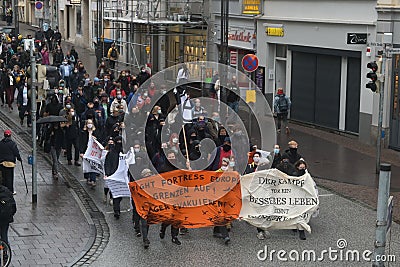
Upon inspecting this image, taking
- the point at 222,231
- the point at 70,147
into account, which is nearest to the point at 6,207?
the point at 222,231

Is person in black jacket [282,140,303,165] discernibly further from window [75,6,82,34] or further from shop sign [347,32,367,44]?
window [75,6,82,34]

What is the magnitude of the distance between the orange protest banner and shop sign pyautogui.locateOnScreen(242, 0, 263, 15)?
16579mm

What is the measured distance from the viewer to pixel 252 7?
3006 cm

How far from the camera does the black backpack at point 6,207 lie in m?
12.2

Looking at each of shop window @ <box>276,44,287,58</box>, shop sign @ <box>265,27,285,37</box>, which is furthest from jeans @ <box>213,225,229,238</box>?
shop window @ <box>276,44,287,58</box>

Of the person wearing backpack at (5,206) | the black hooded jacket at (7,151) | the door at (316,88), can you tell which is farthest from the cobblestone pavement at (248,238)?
the door at (316,88)

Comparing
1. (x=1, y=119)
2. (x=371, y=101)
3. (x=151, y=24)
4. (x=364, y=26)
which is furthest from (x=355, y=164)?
(x=151, y=24)

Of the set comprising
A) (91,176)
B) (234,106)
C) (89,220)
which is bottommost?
(89,220)

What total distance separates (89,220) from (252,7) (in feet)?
54.4

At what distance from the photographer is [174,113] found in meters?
21.6

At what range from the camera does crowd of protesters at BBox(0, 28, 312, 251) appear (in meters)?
15.4

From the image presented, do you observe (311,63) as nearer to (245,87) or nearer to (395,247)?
(245,87)

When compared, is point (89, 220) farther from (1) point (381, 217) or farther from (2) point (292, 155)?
(1) point (381, 217)

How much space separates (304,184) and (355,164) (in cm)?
660
